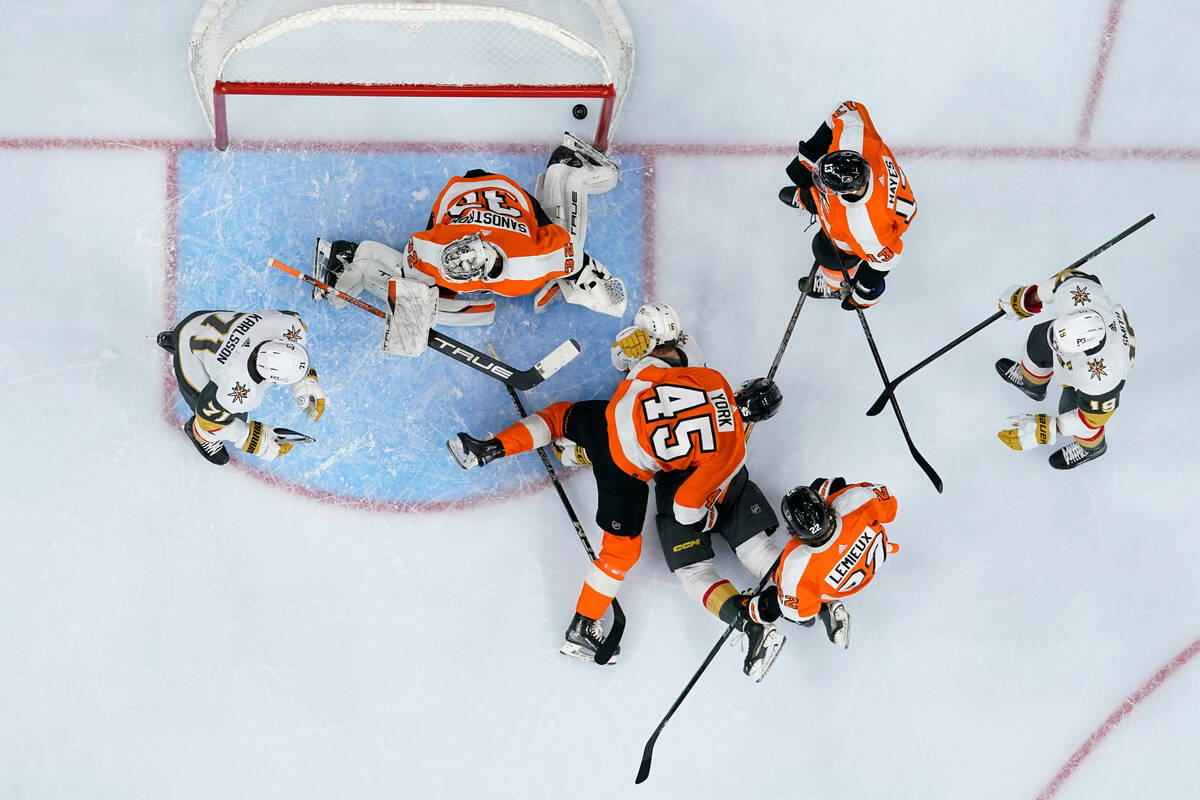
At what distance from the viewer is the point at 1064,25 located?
4977 mm

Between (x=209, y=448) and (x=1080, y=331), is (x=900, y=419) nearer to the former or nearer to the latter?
(x=1080, y=331)

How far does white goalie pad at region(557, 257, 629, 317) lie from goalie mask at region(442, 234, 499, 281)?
1.84ft

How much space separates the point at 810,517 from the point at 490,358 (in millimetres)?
1461

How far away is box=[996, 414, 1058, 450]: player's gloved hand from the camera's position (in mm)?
4609

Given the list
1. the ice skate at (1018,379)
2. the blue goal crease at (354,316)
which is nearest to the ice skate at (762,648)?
the blue goal crease at (354,316)

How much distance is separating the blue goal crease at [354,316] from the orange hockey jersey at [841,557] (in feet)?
4.19

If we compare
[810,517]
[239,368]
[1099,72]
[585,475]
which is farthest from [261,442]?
[1099,72]

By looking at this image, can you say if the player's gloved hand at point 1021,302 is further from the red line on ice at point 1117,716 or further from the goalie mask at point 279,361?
the goalie mask at point 279,361

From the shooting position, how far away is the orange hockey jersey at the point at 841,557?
157 inches

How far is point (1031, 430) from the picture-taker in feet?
15.2

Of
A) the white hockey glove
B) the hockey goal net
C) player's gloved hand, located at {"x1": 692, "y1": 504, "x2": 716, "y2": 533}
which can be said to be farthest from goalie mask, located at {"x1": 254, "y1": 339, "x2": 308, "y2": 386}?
player's gloved hand, located at {"x1": 692, "y1": 504, "x2": 716, "y2": 533}

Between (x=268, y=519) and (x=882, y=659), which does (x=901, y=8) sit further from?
(x=268, y=519)

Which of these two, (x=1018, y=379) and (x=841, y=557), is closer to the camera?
(x=841, y=557)

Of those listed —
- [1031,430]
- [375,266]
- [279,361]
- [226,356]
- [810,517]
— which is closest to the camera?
[279,361]
